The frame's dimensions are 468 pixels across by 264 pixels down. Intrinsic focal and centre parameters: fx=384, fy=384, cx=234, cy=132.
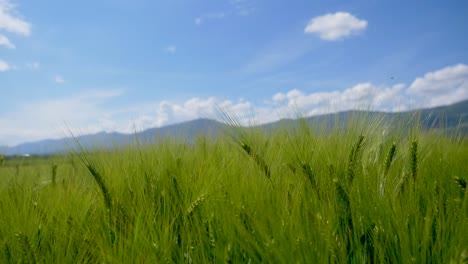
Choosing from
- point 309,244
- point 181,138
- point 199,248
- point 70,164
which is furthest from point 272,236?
point 70,164

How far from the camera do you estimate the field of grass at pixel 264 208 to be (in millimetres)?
977

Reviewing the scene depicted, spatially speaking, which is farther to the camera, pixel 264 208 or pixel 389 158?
Result: pixel 389 158

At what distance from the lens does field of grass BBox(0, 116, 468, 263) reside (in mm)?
977

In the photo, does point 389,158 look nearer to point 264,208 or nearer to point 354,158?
point 354,158

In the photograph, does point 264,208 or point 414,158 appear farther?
point 414,158

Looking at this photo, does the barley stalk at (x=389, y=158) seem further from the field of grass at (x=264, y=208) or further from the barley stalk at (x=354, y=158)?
the barley stalk at (x=354, y=158)

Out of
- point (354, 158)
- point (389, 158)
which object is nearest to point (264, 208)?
point (354, 158)

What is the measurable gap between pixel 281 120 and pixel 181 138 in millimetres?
598

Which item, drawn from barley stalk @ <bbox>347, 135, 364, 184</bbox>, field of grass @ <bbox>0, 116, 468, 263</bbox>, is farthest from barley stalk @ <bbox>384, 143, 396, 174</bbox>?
barley stalk @ <bbox>347, 135, 364, 184</bbox>

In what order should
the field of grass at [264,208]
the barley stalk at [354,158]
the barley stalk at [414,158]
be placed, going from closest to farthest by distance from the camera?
1. the field of grass at [264,208]
2. the barley stalk at [354,158]
3. the barley stalk at [414,158]

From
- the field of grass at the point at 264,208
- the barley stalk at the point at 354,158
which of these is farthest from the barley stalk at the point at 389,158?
the barley stalk at the point at 354,158

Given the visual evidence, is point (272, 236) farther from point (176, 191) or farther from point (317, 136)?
point (317, 136)

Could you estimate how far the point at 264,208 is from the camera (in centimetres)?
108

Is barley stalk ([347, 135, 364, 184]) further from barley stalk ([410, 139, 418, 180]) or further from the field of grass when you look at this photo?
barley stalk ([410, 139, 418, 180])
